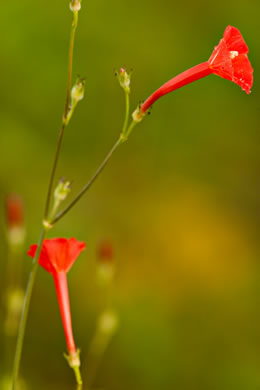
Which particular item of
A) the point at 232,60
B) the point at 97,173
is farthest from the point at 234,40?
the point at 97,173

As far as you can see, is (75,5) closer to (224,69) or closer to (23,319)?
(224,69)

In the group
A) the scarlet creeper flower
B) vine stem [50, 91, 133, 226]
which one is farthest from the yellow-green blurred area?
vine stem [50, 91, 133, 226]

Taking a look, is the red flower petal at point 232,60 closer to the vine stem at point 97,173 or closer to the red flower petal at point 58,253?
the vine stem at point 97,173

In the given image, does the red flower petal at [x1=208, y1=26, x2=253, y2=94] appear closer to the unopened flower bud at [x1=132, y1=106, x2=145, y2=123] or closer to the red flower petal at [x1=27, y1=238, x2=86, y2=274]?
the unopened flower bud at [x1=132, y1=106, x2=145, y2=123]

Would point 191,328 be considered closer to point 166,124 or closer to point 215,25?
point 166,124

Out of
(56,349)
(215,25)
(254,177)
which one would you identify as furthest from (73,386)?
(215,25)

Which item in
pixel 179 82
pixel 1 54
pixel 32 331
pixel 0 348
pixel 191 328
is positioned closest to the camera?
pixel 179 82
